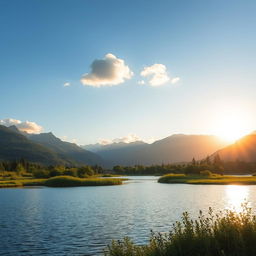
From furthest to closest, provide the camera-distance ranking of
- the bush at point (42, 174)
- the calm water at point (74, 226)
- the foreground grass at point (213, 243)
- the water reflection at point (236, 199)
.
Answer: the bush at point (42, 174) < the water reflection at point (236, 199) < the calm water at point (74, 226) < the foreground grass at point (213, 243)

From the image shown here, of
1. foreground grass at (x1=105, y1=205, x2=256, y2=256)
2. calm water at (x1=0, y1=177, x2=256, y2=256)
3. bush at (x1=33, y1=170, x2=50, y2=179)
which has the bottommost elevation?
calm water at (x1=0, y1=177, x2=256, y2=256)

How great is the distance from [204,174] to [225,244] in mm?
165445

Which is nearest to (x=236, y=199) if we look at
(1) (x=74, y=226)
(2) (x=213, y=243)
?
(1) (x=74, y=226)

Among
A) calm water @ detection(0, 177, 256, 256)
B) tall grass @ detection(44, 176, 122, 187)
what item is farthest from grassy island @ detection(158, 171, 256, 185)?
calm water @ detection(0, 177, 256, 256)

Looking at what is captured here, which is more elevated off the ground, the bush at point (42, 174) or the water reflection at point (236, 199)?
the bush at point (42, 174)

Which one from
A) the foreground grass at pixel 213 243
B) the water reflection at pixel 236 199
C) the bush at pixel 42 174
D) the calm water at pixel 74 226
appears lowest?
the water reflection at pixel 236 199

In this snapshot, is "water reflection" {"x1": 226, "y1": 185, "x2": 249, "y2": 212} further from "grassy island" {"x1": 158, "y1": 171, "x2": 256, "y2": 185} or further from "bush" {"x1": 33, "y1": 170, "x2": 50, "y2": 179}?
A: "bush" {"x1": 33, "y1": 170, "x2": 50, "y2": 179}

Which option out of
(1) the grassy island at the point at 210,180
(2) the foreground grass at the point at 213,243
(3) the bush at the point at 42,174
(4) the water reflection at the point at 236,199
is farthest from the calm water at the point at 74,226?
(3) the bush at the point at 42,174

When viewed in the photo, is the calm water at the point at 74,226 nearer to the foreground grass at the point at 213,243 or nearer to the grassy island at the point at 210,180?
the foreground grass at the point at 213,243

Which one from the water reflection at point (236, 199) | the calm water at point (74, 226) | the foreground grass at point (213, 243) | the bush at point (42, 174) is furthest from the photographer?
the bush at point (42, 174)

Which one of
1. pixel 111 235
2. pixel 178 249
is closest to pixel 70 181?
pixel 111 235

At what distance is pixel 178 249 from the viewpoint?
2064cm

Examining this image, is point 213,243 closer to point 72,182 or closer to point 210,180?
point 72,182

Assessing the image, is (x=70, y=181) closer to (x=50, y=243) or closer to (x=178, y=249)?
(x=50, y=243)
